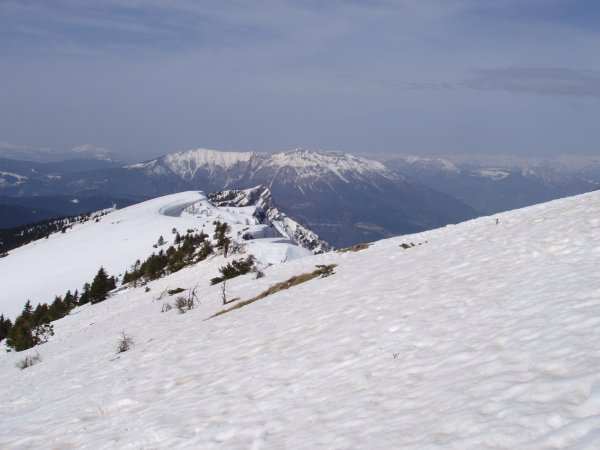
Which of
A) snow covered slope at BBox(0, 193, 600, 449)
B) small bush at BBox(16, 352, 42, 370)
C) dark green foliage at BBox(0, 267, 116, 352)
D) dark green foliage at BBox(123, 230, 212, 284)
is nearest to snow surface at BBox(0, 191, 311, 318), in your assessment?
dark green foliage at BBox(123, 230, 212, 284)

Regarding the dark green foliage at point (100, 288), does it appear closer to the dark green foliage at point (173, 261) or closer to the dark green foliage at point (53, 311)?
the dark green foliage at point (53, 311)

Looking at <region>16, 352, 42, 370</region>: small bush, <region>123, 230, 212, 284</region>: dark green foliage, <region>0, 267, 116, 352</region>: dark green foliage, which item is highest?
<region>123, 230, 212, 284</region>: dark green foliage

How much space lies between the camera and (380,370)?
816cm

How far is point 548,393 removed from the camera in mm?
5734

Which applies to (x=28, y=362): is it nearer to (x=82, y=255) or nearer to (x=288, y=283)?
(x=288, y=283)

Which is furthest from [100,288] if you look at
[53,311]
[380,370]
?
[380,370]

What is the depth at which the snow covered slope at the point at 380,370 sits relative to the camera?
5.88 meters

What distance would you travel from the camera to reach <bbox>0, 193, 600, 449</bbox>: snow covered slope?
5.88 metres

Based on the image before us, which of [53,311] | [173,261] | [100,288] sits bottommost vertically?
[53,311]

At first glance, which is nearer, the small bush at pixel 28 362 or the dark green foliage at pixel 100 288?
the small bush at pixel 28 362

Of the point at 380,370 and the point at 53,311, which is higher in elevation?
the point at 380,370

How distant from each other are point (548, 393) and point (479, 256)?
921 cm

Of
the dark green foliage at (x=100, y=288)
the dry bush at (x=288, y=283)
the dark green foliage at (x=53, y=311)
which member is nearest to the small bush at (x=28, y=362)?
the dry bush at (x=288, y=283)

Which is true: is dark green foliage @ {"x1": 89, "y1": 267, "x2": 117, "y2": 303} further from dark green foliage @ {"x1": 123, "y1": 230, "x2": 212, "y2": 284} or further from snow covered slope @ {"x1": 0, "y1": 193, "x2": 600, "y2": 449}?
snow covered slope @ {"x1": 0, "y1": 193, "x2": 600, "y2": 449}
